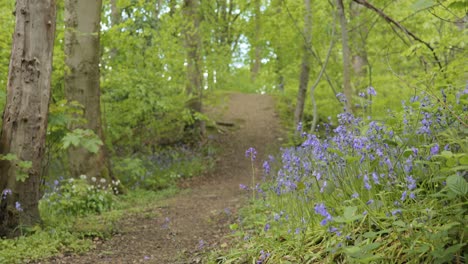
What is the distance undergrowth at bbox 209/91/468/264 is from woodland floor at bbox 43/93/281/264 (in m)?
0.91

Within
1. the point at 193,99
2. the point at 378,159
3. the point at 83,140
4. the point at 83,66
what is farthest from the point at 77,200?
the point at 193,99

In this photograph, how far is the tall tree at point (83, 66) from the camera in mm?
7691

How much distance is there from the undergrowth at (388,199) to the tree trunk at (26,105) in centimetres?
227

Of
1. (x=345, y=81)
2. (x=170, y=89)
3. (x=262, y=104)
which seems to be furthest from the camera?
(x=262, y=104)

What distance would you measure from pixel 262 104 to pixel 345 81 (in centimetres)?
1246

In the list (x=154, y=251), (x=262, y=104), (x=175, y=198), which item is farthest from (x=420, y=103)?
(x=262, y=104)

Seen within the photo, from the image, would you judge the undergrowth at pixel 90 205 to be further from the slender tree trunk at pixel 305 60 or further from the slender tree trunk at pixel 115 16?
the slender tree trunk at pixel 305 60

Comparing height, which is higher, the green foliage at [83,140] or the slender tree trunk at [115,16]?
the slender tree trunk at [115,16]

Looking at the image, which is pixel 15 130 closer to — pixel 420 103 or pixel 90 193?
pixel 90 193

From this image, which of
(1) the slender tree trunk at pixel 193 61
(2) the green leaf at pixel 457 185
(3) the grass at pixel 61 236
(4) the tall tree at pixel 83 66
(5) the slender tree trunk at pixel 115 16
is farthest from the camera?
(1) the slender tree trunk at pixel 193 61

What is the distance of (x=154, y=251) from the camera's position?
194 inches

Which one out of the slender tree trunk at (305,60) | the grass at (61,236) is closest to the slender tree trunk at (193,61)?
the slender tree trunk at (305,60)

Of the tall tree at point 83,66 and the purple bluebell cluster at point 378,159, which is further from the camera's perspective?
the tall tree at point 83,66

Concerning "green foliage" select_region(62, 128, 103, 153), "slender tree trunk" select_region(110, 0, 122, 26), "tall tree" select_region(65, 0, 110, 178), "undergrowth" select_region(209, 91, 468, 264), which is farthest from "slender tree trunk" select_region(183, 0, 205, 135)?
"undergrowth" select_region(209, 91, 468, 264)
